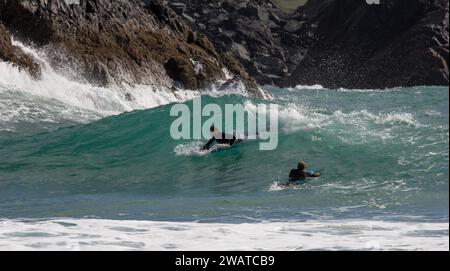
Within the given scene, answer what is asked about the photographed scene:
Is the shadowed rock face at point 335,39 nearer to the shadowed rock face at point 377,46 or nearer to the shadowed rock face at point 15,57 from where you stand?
the shadowed rock face at point 377,46

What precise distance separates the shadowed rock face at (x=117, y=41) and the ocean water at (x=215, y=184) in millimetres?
5065

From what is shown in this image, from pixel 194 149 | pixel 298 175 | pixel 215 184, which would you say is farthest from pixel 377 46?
pixel 298 175

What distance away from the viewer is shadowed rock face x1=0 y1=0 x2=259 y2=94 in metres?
33.8

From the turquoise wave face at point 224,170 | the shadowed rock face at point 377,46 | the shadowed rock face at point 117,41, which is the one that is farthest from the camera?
the shadowed rock face at point 377,46

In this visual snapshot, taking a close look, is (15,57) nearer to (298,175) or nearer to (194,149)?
(194,149)

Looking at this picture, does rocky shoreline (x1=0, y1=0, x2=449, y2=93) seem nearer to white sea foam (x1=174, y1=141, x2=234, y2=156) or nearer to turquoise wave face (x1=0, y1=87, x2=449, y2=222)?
turquoise wave face (x1=0, y1=87, x2=449, y2=222)

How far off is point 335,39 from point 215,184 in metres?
116

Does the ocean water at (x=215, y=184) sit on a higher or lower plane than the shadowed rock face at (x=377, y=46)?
lower

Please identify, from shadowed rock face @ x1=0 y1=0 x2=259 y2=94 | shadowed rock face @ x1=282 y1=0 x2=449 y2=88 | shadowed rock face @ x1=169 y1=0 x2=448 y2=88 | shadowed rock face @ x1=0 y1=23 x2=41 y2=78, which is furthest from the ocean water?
shadowed rock face @ x1=169 y1=0 x2=448 y2=88

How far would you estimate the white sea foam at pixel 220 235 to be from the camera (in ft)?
32.3

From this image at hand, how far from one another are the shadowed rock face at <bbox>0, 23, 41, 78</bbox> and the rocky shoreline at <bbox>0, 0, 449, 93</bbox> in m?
0.05

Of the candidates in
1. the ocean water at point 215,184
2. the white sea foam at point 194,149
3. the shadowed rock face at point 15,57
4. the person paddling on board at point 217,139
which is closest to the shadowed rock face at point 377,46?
the shadowed rock face at point 15,57

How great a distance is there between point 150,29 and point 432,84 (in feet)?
205

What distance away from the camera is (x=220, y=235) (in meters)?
10.8
